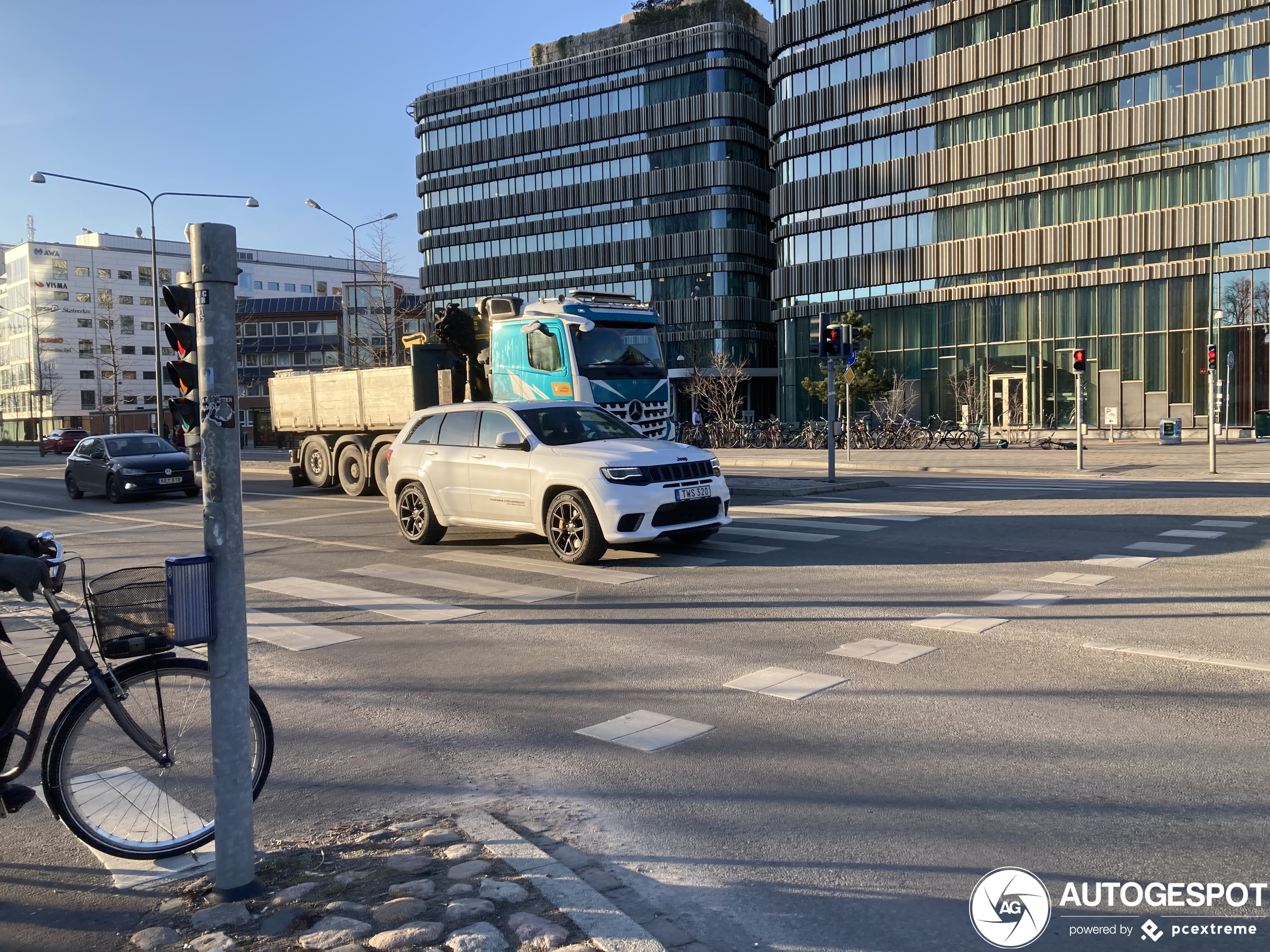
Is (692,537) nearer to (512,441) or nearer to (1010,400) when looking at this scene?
(512,441)

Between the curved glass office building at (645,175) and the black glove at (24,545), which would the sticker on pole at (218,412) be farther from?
the curved glass office building at (645,175)

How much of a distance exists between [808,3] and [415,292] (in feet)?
270

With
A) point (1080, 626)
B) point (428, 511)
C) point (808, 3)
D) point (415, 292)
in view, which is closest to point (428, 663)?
point (1080, 626)

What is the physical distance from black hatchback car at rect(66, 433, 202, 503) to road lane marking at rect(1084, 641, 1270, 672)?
60.8 ft

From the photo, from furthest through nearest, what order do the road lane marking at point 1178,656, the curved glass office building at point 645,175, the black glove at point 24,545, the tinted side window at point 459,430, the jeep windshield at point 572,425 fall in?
the curved glass office building at point 645,175
the tinted side window at point 459,430
the jeep windshield at point 572,425
the road lane marking at point 1178,656
the black glove at point 24,545

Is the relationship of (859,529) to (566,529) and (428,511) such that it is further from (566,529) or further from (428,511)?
(428,511)

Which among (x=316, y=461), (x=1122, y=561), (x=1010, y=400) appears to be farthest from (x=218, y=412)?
(x=1010, y=400)

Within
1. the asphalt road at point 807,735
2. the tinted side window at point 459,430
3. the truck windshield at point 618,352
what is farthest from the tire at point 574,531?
the truck windshield at point 618,352

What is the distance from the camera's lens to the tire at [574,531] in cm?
1086

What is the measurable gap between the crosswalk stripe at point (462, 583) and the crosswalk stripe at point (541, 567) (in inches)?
22.7

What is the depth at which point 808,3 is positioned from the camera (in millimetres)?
54250

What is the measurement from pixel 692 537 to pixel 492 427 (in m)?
2.68

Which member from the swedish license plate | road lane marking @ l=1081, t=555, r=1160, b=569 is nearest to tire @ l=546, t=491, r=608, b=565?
the swedish license plate

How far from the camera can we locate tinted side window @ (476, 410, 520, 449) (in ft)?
39.1
